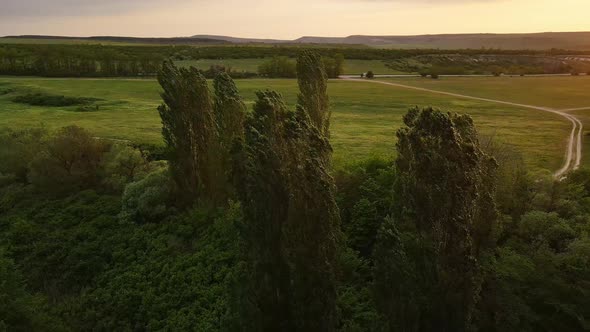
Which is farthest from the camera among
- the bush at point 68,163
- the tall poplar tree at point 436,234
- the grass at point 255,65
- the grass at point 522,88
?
the grass at point 255,65

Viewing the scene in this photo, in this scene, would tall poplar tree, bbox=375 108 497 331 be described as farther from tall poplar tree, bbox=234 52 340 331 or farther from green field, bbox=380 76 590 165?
green field, bbox=380 76 590 165

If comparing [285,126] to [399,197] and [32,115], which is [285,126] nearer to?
[399,197]

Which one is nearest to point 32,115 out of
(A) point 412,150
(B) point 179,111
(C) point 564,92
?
(B) point 179,111

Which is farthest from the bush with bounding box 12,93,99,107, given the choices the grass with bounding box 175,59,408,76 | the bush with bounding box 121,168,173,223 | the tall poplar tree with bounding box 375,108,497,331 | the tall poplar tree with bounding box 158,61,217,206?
the tall poplar tree with bounding box 375,108,497,331

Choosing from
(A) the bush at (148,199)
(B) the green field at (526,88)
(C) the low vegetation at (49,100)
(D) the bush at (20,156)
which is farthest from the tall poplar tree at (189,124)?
(C) the low vegetation at (49,100)

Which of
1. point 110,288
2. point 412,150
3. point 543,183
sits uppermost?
point 412,150

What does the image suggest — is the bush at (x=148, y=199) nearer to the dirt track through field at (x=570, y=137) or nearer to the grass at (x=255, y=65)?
the dirt track through field at (x=570, y=137)

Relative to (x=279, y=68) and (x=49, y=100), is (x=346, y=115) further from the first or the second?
(x=49, y=100)

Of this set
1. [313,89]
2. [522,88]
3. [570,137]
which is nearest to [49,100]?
[313,89]
